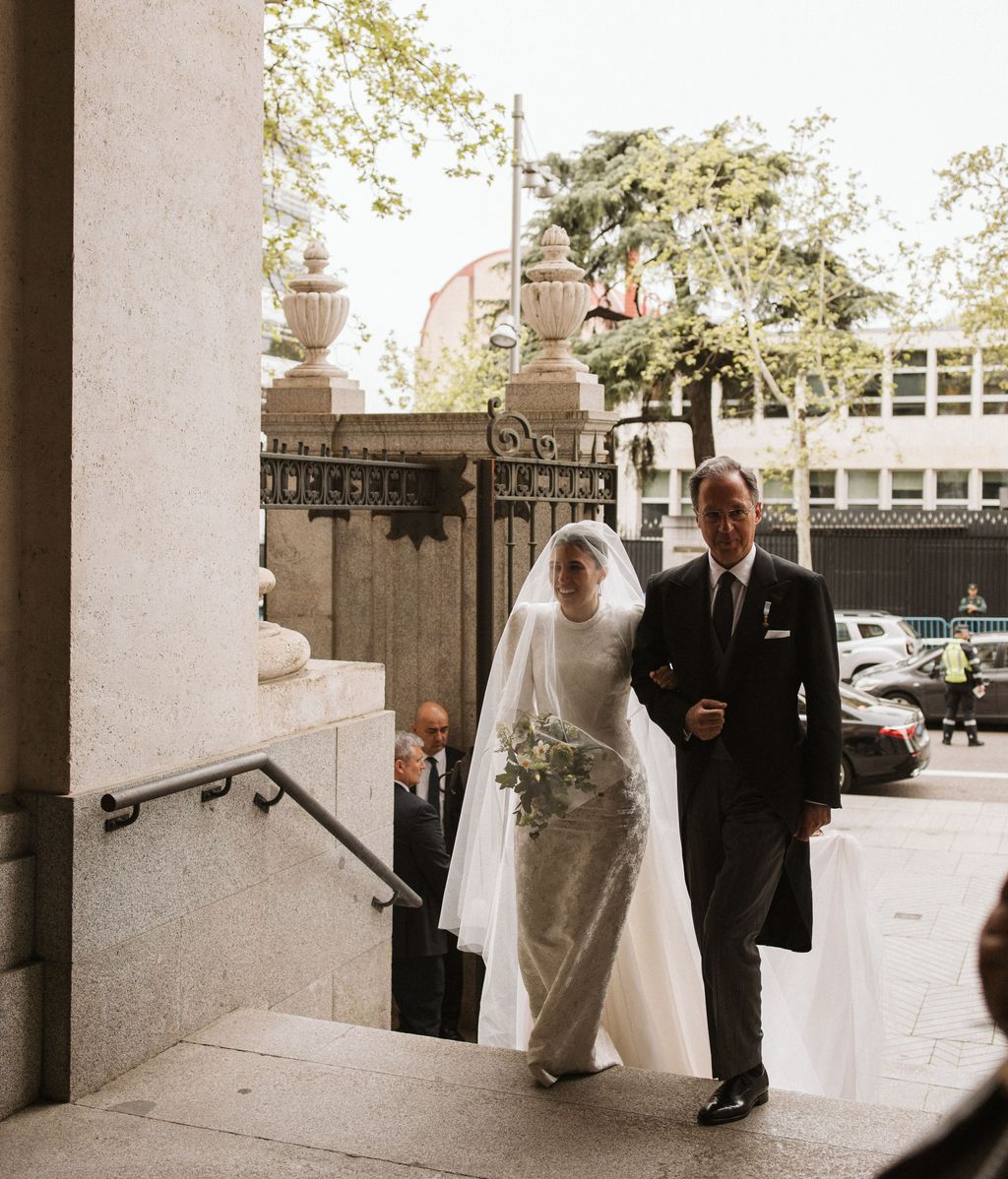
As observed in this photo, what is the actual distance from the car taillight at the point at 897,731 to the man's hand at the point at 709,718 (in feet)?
43.2

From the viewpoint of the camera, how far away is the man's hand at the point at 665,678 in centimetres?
511

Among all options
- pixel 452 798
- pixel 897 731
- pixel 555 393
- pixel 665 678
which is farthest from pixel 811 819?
pixel 897 731

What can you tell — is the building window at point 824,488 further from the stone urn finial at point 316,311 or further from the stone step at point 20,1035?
the stone step at point 20,1035

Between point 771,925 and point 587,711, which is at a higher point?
point 587,711

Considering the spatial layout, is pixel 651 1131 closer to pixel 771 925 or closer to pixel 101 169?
pixel 771 925

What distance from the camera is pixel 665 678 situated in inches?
202

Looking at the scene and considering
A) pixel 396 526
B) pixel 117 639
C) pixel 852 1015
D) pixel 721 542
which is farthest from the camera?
pixel 396 526

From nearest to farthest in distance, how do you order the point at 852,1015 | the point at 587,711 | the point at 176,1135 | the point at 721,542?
the point at 176,1135
the point at 721,542
the point at 587,711
the point at 852,1015

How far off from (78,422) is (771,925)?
2.95m

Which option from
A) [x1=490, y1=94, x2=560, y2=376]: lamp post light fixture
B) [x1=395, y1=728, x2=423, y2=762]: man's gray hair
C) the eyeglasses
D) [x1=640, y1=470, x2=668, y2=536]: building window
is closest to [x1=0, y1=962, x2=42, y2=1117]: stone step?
the eyeglasses

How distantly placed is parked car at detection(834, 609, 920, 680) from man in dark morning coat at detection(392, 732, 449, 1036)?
59.6 ft

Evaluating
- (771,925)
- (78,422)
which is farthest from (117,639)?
(771,925)

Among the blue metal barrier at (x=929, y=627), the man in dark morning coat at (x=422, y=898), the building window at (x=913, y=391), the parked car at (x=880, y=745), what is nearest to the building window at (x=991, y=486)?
the building window at (x=913, y=391)

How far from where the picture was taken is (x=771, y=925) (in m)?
5.05
